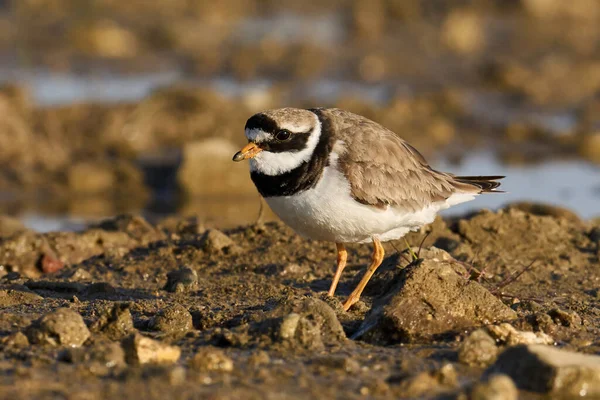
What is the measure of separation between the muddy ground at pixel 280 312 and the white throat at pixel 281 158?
80cm

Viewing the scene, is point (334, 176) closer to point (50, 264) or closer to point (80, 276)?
point (80, 276)

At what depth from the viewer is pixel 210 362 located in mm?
4910

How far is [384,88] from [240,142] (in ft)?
11.2

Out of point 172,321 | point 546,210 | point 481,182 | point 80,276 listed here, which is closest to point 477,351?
point 172,321

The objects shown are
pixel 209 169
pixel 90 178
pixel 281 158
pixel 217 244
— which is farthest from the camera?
pixel 90 178

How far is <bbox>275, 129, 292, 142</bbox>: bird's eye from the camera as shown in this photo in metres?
6.38

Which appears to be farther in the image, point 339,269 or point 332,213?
point 339,269

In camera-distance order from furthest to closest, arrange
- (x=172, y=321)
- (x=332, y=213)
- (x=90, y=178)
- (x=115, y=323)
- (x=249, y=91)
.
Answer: (x=249, y=91), (x=90, y=178), (x=332, y=213), (x=172, y=321), (x=115, y=323)

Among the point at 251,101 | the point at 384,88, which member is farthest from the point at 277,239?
the point at 384,88

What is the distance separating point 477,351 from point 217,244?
3004 mm

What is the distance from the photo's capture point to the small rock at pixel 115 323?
548 centimetres

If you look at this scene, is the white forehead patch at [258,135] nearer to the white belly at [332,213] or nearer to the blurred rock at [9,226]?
the white belly at [332,213]

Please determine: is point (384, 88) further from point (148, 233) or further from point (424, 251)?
point (424, 251)

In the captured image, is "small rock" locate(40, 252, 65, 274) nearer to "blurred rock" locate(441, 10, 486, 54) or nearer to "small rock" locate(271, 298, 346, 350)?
"small rock" locate(271, 298, 346, 350)
